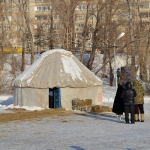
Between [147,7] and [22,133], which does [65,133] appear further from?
[147,7]

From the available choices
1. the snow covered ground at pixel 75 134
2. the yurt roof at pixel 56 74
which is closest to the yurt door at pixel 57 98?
the yurt roof at pixel 56 74

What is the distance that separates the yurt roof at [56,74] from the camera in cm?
2508

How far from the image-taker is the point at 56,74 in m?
25.6

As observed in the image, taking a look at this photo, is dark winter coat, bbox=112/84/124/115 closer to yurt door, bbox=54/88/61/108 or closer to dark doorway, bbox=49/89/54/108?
yurt door, bbox=54/88/61/108

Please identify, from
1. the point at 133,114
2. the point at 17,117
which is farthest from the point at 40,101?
the point at 133,114

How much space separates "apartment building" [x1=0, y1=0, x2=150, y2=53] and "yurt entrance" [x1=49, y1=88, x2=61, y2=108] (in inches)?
931

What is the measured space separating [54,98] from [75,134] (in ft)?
33.4

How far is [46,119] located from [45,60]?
274 inches

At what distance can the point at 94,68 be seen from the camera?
177 feet

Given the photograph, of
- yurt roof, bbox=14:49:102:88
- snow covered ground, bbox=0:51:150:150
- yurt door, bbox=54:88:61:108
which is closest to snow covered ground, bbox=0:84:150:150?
snow covered ground, bbox=0:51:150:150

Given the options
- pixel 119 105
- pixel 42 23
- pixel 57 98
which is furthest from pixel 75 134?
pixel 42 23

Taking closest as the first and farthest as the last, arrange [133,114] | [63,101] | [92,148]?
[92,148] → [133,114] → [63,101]

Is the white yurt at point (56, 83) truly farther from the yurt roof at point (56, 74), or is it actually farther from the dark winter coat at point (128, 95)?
the dark winter coat at point (128, 95)

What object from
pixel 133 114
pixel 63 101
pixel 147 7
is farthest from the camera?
pixel 147 7
